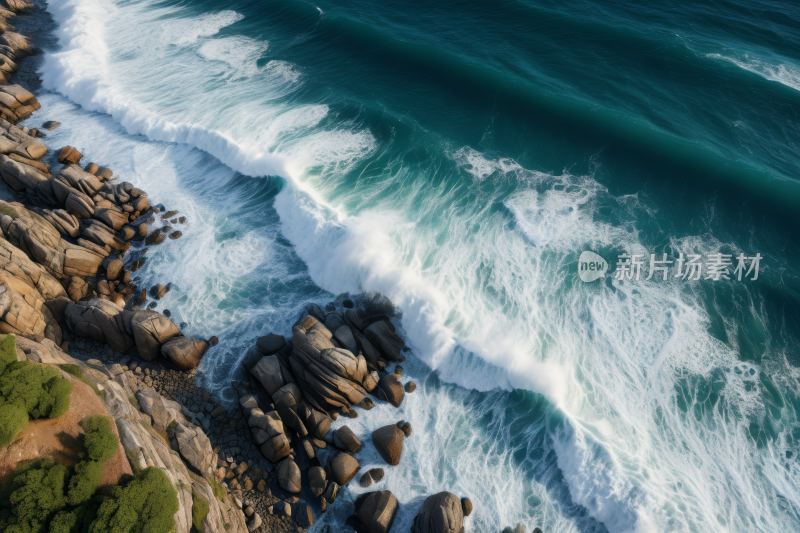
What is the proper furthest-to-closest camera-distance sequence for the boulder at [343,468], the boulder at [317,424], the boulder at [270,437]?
the boulder at [317,424] → the boulder at [270,437] → the boulder at [343,468]

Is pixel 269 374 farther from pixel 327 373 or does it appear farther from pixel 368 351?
pixel 368 351

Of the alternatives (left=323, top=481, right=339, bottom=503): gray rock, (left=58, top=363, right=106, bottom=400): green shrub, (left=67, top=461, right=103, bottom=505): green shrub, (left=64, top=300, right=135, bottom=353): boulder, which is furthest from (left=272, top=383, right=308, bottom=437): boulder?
(left=64, top=300, right=135, bottom=353): boulder

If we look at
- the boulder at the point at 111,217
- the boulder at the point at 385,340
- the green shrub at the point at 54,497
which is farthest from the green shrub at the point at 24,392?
the boulder at the point at 111,217

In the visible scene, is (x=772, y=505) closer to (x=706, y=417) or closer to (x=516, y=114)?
(x=706, y=417)

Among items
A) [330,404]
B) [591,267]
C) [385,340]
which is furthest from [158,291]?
[591,267]

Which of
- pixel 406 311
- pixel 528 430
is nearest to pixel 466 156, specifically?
pixel 406 311

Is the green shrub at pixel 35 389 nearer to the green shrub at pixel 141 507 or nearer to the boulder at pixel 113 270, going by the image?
the green shrub at pixel 141 507
